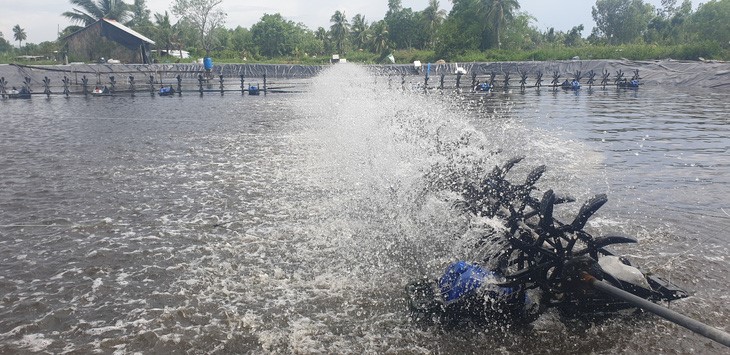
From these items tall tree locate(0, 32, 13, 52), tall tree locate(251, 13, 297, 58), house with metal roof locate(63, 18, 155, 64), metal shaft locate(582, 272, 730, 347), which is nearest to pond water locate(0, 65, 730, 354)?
metal shaft locate(582, 272, 730, 347)

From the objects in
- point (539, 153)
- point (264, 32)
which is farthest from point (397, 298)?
point (264, 32)

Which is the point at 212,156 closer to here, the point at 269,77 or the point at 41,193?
the point at 41,193

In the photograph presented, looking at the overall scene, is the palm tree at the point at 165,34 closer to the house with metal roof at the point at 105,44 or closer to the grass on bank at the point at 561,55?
the grass on bank at the point at 561,55

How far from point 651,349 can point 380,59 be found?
7661 centimetres

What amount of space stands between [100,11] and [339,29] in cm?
4677

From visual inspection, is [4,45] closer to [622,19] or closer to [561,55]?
[561,55]

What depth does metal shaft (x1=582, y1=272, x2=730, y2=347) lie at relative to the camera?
11.9 ft

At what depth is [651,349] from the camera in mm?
5000

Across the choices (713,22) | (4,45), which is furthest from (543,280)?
(4,45)

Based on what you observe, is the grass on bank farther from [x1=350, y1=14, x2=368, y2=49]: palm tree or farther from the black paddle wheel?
the black paddle wheel

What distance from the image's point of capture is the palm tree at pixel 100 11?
55.2 metres

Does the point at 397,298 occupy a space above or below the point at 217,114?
below

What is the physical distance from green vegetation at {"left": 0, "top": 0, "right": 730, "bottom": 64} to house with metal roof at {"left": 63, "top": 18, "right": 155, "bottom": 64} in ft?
13.3

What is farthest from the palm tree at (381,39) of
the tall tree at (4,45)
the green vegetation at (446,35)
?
Result: the tall tree at (4,45)
